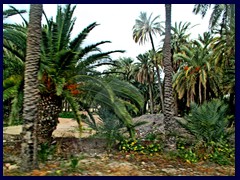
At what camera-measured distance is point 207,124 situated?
941cm

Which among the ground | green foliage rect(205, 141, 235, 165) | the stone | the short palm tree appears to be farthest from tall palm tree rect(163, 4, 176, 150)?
the short palm tree

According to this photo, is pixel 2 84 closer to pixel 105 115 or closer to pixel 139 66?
pixel 105 115

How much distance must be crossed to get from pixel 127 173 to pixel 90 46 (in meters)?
4.02

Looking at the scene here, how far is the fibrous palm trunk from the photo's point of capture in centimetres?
822

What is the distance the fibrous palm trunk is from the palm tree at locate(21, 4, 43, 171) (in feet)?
6.65

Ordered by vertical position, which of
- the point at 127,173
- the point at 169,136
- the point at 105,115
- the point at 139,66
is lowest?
the point at 127,173

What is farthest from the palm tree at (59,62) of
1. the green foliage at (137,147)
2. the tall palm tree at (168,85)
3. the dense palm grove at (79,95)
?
the tall palm tree at (168,85)

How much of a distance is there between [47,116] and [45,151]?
115 cm

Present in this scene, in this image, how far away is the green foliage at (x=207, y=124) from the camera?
9.34 meters

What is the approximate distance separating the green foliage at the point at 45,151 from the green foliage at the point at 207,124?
15.3 ft

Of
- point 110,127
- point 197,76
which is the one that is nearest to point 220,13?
point 197,76

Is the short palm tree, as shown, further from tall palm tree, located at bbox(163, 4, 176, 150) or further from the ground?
the ground

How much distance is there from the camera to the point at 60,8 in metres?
8.45

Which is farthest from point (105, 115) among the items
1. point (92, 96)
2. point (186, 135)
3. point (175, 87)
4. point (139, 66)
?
point (139, 66)
